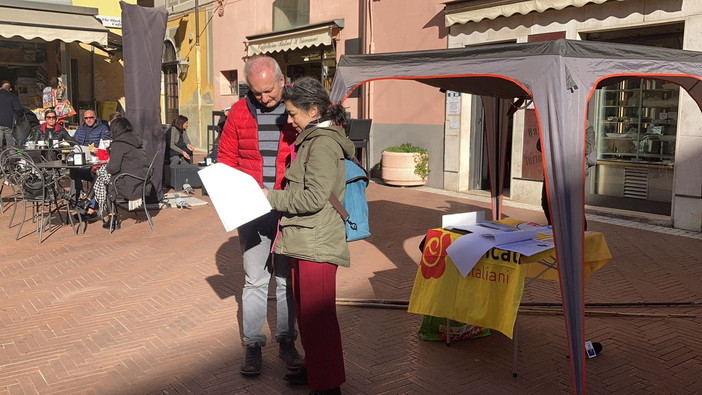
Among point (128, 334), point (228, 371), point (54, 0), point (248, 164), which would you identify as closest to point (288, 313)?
point (228, 371)

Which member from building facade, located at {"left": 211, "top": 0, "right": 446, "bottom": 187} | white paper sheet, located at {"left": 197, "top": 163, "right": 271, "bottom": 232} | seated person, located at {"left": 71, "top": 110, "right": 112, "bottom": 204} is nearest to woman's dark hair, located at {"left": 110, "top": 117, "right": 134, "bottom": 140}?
seated person, located at {"left": 71, "top": 110, "right": 112, "bottom": 204}

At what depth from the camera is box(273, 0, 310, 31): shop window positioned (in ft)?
53.9

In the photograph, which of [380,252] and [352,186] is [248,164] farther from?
[380,252]

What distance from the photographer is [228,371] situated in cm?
397

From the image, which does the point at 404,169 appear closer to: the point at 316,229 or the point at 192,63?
the point at 316,229

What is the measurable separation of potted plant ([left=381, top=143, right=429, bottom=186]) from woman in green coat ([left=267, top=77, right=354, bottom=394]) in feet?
29.8

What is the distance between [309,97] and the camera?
3293 millimetres

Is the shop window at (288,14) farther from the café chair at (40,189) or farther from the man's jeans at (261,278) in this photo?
the man's jeans at (261,278)

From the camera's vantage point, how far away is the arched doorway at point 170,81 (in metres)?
22.5

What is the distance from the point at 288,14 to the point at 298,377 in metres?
14.6

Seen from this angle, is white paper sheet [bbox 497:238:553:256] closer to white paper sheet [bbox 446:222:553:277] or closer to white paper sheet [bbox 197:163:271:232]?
white paper sheet [bbox 446:222:553:277]

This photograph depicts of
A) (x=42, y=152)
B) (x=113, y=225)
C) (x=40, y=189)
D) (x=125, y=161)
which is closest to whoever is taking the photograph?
(x=125, y=161)

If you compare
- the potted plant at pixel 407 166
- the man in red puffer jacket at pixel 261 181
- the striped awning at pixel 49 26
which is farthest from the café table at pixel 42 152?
the man in red puffer jacket at pixel 261 181

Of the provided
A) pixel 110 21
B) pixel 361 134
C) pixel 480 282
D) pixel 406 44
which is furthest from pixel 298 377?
pixel 110 21
